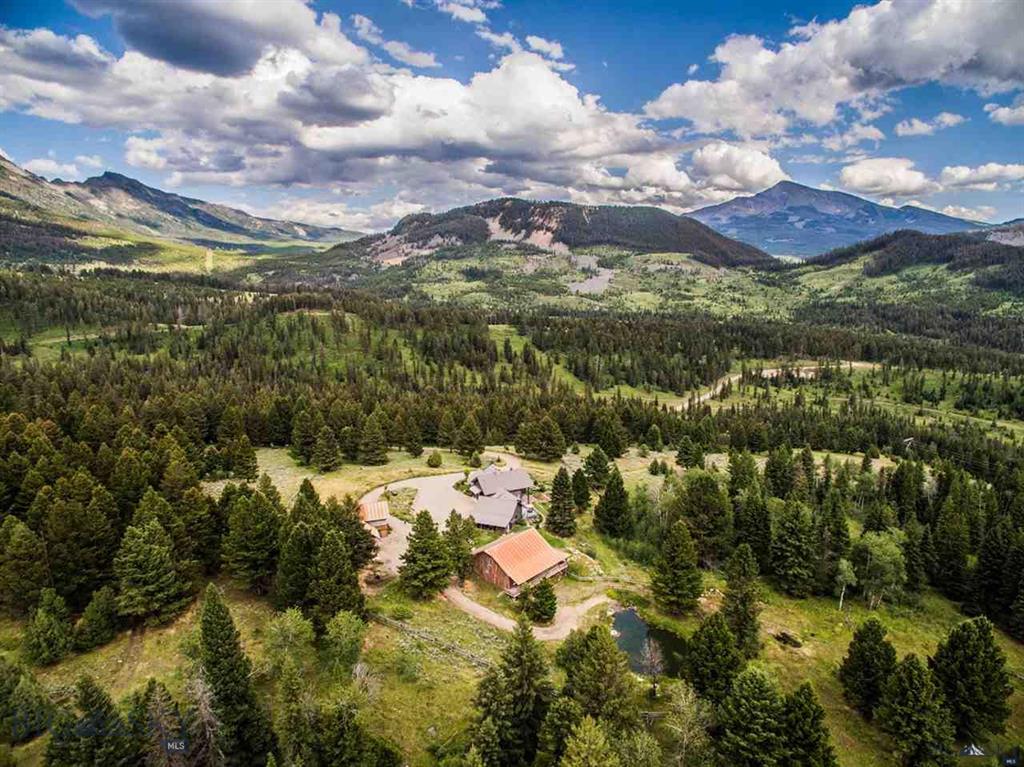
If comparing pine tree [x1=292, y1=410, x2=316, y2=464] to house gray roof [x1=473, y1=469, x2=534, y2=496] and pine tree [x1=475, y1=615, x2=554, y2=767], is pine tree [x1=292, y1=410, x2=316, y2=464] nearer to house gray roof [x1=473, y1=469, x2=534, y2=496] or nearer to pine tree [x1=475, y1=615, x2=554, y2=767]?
house gray roof [x1=473, y1=469, x2=534, y2=496]

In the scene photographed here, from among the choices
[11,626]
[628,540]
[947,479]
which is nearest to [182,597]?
[11,626]

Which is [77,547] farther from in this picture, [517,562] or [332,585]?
[517,562]

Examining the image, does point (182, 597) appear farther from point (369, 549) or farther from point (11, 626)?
point (369, 549)

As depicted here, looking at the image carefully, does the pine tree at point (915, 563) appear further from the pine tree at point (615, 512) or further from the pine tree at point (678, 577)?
the pine tree at point (615, 512)

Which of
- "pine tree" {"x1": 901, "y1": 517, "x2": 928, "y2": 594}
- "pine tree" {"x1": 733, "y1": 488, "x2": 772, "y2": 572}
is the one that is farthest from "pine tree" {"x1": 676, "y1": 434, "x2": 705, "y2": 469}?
"pine tree" {"x1": 901, "y1": 517, "x2": 928, "y2": 594}

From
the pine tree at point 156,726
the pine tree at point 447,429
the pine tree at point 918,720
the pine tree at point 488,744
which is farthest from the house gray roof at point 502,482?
the pine tree at point 156,726

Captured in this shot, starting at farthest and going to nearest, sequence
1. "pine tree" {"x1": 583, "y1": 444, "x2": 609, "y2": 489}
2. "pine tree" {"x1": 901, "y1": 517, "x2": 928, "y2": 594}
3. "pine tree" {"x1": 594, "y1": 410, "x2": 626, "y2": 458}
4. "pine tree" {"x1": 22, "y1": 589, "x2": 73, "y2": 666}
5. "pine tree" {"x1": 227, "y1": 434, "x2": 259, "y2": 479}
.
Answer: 1. "pine tree" {"x1": 594, "y1": 410, "x2": 626, "y2": 458}
2. "pine tree" {"x1": 583, "y1": 444, "x2": 609, "y2": 489}
3. "pine tree" {"x1": 227, "y1": 434, "x2": 259, "y2": 479}
4. "pine tree" {"x1": 901, "y1": 517, "x2": 928, "y2": 594}
5. "pine tree" {"x1": 22, "y1": 589, "x2": 73, "y2": 666}
